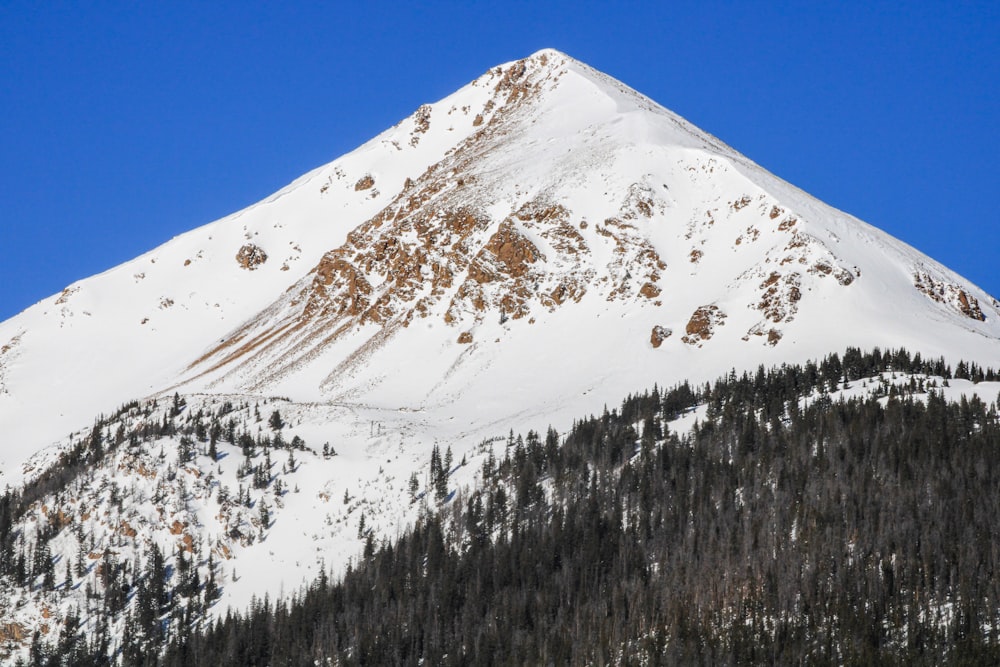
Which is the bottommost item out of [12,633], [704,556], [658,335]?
[12,633]

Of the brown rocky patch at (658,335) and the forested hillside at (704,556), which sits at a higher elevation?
the brown rocky patch at (658,335)

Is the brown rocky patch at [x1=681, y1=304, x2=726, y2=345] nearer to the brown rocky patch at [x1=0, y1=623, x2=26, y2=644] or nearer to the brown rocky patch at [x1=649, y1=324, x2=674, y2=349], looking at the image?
the brown rocky patch at [x1=649, y1=324, x2=674, y2=349]

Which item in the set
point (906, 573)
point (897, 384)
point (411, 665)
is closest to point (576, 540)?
point (411, 665)

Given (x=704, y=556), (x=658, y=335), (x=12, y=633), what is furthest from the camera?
(x=658, y=335)

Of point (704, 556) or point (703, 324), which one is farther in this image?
point (703, 324)

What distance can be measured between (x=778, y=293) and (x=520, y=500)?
74.6 m

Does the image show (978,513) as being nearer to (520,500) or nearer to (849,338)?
(520,500)

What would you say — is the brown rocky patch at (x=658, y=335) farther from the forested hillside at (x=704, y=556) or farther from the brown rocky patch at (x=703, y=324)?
the forested hillside at (x=704, y=556)

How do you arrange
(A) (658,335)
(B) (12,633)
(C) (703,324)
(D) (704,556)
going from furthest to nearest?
1. (C) (703,324)
2. (A) (658,335)
3. (B) (12,633)
4. (D) (704,556)

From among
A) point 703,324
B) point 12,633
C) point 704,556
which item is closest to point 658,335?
point 703,324

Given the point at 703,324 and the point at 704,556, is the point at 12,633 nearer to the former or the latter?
the point at 704,556

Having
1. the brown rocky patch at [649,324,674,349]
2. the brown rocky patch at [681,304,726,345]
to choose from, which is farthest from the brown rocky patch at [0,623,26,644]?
the brown rocky patch at [681,304,726,345]

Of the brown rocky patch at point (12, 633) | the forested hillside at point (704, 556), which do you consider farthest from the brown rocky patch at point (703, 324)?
the brown rocky patch at point (12, 633)

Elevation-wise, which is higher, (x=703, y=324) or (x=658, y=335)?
(x=703, y=324)
